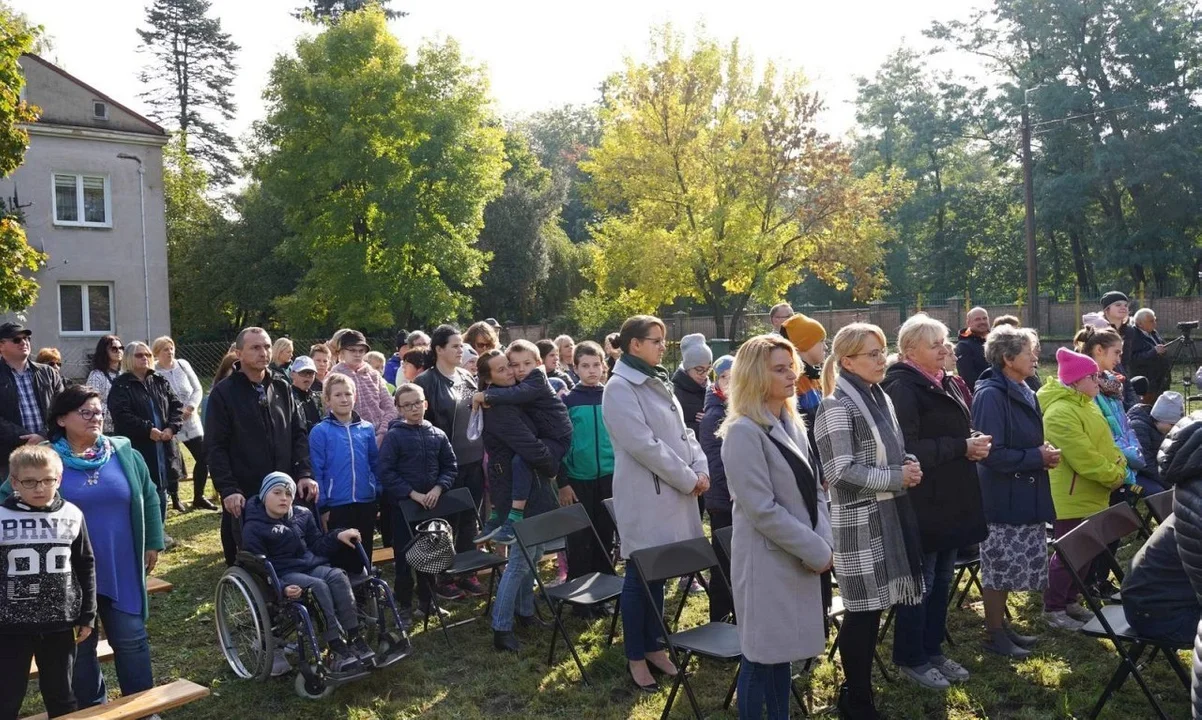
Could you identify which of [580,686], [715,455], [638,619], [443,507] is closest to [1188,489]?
[638,619]

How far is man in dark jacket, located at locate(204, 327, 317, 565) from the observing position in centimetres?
600

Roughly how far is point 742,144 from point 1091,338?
23.9 metres

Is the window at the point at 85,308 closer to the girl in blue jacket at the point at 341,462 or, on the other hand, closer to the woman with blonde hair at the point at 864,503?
the girl in blue jacket at the point at 341,462

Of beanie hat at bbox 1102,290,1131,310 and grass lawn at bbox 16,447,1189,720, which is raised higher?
beanie hat at bbox 1102,290,1131,310

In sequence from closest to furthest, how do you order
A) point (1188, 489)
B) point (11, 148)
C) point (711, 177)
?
1. point (1188, 489)
2. point (11, 148)
3. point (711, 177)

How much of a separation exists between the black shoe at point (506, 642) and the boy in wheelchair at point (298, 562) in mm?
991

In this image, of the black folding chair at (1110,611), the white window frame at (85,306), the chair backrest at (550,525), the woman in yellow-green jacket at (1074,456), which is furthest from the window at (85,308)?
the black folding chair at (1110,611)

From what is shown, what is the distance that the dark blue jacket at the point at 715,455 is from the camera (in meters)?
6.05

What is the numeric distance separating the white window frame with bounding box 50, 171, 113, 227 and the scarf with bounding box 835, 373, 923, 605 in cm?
2842

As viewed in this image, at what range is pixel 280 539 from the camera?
217 inches

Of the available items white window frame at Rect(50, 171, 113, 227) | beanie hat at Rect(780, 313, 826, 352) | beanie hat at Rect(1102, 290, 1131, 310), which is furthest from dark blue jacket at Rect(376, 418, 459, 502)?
white window frame at Rect(50, 171, 113, 227)

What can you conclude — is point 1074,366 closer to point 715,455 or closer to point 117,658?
point 715,455

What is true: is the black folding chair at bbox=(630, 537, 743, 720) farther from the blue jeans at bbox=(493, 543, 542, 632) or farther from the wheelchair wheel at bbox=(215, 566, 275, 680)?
the wheelchair wheel at bbox=(215, 566, 275, 680)

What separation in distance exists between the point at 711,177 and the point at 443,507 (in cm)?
2405
